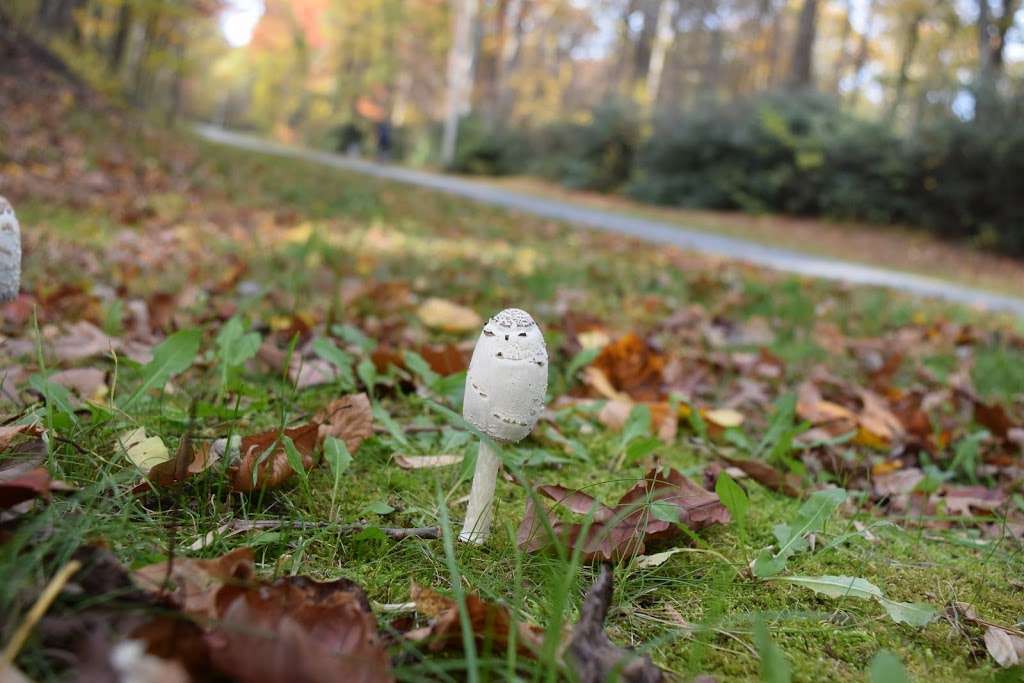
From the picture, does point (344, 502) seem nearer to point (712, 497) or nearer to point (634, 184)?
point (712, 497)

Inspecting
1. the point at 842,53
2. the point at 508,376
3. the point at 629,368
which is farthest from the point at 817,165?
the point at 842,53

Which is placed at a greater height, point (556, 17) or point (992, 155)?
point (556, 17)

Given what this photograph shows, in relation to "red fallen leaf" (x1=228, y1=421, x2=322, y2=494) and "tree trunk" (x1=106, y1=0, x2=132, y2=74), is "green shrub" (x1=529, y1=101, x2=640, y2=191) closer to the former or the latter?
"tree trunk" (x1=106, y1=0, x2=132, y2=74)

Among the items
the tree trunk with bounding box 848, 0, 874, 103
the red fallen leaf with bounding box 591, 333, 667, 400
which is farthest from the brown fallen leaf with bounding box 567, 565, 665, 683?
the tree trunk with bounding box 848, 0, 874, 103

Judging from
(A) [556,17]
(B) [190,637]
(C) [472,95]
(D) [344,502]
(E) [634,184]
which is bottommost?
(D) [344,502]

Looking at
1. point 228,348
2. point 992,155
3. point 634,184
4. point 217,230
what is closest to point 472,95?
point 634,184

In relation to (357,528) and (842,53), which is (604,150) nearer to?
(357,528)
